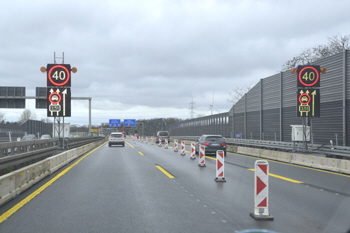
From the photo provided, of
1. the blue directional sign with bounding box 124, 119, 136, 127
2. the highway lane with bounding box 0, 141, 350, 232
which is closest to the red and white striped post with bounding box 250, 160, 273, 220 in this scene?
the highway lane with bounding box 0, 141, 350, 232

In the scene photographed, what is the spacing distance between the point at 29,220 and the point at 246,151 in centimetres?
2226

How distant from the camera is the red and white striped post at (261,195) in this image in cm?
689

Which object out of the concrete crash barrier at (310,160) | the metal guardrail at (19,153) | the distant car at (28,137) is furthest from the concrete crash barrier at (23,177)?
the distant car at (28,137)

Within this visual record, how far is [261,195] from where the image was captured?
7.15m

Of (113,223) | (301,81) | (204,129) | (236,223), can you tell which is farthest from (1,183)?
(204,129)

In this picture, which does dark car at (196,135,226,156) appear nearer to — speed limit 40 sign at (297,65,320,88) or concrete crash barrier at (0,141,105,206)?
speed limit 40 sign at (297,65,320,88)

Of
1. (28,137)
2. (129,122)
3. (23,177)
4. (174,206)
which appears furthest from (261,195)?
(129,122)

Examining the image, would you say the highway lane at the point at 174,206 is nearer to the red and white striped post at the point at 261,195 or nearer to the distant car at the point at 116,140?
the red and white striped post at the point at 261,195

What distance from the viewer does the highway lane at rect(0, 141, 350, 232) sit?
622cm

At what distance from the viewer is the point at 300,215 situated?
7.10 metres

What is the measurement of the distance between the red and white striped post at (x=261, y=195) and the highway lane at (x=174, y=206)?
207 millimetres

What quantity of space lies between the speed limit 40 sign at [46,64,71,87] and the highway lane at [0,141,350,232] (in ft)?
28.4

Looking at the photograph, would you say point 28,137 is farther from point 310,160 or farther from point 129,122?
point 129,122

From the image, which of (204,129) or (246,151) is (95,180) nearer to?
(246,151)
